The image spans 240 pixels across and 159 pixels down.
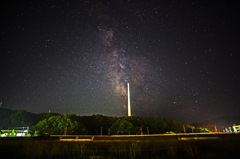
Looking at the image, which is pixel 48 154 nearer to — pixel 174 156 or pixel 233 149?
pixel 174 156

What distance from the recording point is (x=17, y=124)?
63.3 meters

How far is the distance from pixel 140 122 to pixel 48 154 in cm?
6371

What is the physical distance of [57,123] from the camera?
1704 inches

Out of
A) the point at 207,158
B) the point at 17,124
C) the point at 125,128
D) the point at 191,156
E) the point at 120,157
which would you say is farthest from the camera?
the point at 17,124

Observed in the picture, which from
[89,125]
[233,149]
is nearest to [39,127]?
[89,125]

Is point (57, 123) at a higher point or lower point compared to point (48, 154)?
higher

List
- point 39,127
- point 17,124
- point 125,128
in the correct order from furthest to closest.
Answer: point 17,124 → point 125,128 → point 39,127

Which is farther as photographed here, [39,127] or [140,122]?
[140,122]

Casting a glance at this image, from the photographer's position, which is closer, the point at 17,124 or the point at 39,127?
the point at 39,127

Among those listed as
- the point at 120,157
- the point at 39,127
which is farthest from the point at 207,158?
the point at 39,127

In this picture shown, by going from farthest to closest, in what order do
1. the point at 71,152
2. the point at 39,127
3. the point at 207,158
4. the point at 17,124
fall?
the point at 17,124 < the point at 39,127 < the point at 71,152 < the point at 207,158

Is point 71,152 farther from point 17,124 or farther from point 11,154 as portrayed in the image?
point 17,124

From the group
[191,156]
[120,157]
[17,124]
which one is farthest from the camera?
[17,124]

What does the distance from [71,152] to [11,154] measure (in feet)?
9.54
